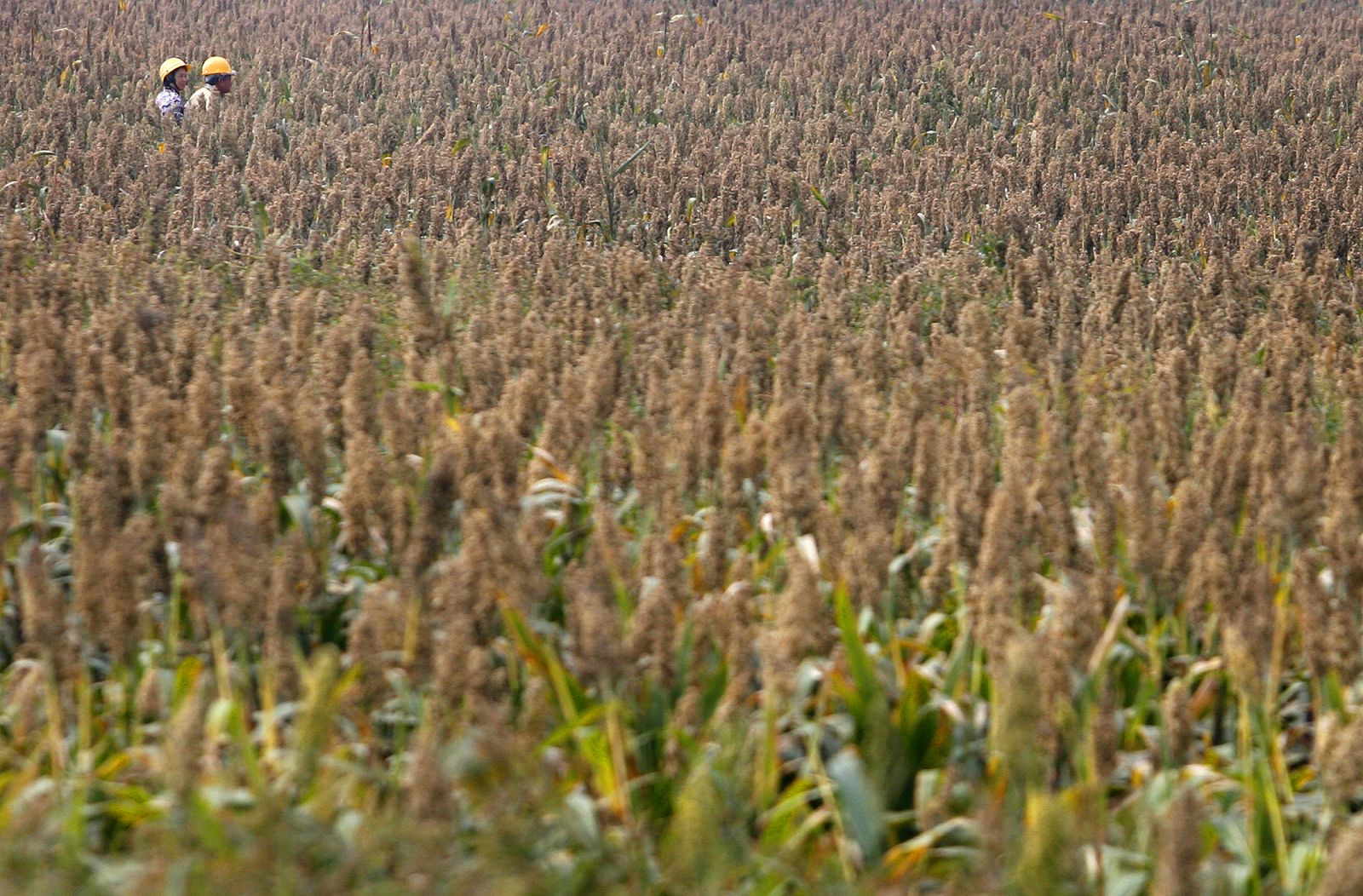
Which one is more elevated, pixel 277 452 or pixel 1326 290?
pixel 277 452

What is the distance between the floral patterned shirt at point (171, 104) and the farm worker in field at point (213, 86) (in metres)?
0.10

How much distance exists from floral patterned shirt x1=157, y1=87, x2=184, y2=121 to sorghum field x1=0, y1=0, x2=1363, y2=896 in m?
4.96

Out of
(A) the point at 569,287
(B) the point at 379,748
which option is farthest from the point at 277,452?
(A) the point at 569,287

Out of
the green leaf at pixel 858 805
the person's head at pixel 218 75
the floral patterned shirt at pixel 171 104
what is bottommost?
the green leaf at pixel 858 805

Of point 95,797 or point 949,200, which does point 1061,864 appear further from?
point 949,200

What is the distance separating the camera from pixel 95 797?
121 inches

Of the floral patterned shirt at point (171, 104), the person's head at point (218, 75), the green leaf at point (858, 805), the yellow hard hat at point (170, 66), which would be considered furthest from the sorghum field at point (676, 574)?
the yellow hard hat at point (170, 66)

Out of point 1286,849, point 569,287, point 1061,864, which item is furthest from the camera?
point 569,287

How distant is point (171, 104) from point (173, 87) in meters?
1.14

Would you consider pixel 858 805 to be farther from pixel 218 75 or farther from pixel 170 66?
pixel 170 66

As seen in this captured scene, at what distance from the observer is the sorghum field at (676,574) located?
262 centimetres

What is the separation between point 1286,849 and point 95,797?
7.48ft

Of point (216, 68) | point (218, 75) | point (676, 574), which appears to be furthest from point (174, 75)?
point (676, 574)

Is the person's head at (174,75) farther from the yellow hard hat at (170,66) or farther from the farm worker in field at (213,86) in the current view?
the farm worker in field at (213,86)
